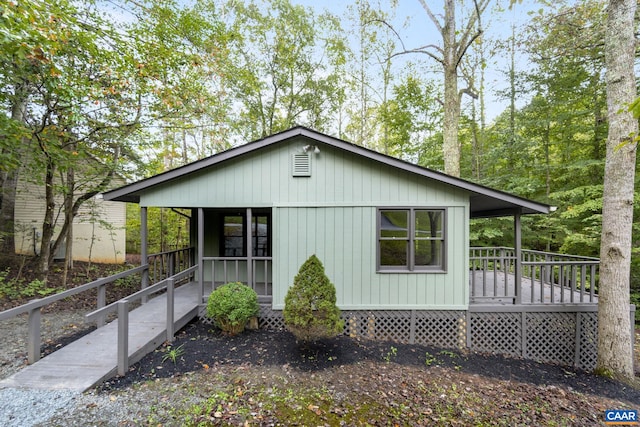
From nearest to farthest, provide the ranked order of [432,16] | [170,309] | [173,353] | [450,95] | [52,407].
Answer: [52,407] < [173,353] < [170,309] < [450,95] < [432,16]

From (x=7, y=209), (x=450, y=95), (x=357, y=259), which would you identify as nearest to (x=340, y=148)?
(x=357, y=259)

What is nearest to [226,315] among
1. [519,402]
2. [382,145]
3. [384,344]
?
[384,344]

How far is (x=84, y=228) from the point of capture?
11.8 metres

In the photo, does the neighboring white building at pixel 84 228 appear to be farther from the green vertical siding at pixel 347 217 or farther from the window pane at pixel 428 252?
the window pane at pixel 428 252

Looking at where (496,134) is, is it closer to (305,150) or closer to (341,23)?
(341,23)

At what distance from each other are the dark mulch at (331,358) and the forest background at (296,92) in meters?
5.74

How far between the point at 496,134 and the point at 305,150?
40.1ft

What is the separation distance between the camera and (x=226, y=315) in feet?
16.0

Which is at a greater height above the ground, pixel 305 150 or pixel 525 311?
pixel 305 150

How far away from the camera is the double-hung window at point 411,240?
5.34m

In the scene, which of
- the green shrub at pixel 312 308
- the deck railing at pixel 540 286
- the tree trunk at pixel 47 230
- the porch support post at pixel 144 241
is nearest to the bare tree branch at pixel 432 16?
the deck railing at pixel 540 286

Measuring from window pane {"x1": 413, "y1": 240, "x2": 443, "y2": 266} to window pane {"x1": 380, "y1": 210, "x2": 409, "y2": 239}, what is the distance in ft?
1.21

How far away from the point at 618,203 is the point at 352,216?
14.7 ft

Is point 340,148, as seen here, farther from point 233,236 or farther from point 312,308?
point 233,236
